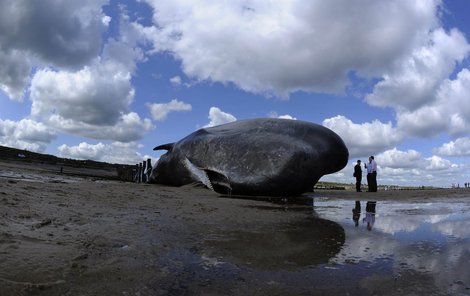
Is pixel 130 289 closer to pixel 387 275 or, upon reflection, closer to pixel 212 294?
pixel 212 294

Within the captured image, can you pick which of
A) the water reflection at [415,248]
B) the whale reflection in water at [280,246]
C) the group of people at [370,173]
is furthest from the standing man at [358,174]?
the whale reflection in water at [280,246]

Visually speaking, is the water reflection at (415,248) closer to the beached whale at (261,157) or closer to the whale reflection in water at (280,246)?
the whale reflection in water at (280,246)

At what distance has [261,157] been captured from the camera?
37.0ft

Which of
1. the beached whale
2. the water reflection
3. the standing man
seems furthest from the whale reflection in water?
the standing man

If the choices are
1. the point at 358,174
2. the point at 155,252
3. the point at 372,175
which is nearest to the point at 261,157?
the point at 155,252

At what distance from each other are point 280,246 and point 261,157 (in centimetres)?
714

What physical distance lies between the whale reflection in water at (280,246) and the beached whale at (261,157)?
558 centimetres

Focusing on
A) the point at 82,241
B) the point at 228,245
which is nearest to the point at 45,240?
the point at 82,241

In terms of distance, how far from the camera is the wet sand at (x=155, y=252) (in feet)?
8.98

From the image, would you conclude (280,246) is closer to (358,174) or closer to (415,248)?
(415,248)

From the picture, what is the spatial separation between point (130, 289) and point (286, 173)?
8.59 m

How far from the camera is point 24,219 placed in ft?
14.7

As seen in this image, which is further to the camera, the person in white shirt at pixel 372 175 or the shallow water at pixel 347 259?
the person in white shirt at pixel 372 175

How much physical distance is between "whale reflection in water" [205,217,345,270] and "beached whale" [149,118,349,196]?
18.3ft
